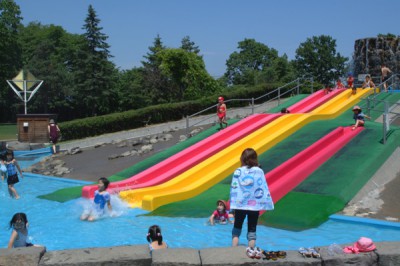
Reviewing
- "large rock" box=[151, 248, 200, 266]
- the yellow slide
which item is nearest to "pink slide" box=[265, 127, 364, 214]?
the yellow slide

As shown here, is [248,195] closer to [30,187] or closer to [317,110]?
[30,187]

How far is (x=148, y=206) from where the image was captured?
11.1 m

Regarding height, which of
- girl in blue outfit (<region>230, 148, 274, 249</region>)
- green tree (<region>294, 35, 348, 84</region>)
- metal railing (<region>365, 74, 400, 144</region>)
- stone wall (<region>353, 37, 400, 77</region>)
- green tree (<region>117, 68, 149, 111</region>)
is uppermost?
green tree (<region>294, 35, 348, 84</region>)

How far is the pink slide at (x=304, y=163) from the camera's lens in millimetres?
11078

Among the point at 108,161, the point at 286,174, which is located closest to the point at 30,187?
the point at 108,161

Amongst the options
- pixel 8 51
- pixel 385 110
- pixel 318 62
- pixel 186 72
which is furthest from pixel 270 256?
pixel 318 62

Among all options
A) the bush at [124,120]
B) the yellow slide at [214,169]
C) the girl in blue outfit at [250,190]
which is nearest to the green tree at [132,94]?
the bush at [124,120]

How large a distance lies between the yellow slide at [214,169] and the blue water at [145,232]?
0.52 metres

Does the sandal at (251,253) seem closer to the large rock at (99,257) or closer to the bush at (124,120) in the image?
the large rock at (99,257)

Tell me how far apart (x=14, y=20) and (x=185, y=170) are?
49870 mm

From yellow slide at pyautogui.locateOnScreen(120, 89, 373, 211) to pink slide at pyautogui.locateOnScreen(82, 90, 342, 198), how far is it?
367 millimetres

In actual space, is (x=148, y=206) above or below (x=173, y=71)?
below

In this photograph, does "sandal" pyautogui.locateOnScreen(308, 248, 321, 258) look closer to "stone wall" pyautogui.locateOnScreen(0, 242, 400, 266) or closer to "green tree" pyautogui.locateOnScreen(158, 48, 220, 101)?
"stone wall" pyautogui.locateOnScreen(0, 242, 400, 266)

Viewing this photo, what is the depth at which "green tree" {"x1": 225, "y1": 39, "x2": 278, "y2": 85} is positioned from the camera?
7956cm
